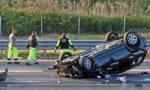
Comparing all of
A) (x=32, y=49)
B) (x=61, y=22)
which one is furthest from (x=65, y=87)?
(x=61, y=22)

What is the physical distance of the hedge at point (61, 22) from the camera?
128ft

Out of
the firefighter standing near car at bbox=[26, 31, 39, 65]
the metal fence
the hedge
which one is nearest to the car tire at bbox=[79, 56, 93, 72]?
the metal fence

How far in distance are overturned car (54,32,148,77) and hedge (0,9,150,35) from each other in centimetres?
2121

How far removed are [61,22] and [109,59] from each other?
2296 cm

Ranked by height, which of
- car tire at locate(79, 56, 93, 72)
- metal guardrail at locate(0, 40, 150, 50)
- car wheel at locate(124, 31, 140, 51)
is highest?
car wheel at locate(124, 31, 140, 51)

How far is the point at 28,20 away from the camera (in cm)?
3978

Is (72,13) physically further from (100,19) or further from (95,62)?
(95,62)

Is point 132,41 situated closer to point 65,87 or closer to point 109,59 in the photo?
point 109,59

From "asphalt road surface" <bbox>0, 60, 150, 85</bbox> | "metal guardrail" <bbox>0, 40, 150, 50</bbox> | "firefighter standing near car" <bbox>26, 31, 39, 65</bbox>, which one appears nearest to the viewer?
"asphalt road surface" <bbox>0, 60, 150, 85</bbox>

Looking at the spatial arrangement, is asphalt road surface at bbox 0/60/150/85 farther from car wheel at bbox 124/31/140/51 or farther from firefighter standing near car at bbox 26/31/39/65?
firefighter standing near car at bbox 26/31/39/65

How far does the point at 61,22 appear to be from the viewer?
4025 centimetres

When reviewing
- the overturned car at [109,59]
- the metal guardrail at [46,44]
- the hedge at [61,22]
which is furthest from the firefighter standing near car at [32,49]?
the hedge at [61,22]

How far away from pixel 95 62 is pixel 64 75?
1237 mm

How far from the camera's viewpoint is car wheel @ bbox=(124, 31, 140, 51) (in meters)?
17.6
